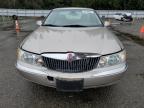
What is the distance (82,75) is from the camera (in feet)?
12.8

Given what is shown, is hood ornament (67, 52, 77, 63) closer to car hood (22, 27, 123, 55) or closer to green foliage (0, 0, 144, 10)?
car hood (22, 27, 123, 55)

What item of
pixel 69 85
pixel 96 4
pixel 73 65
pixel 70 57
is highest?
pixel 70 57

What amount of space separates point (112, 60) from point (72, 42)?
2.42 ft

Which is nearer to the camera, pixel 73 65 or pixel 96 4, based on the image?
pixel 73 65

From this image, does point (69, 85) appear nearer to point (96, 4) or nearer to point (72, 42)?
point (72, 42)

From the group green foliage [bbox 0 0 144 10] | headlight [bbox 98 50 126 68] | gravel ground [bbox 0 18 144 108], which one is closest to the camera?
headlight [bbox 98 50 126 68]

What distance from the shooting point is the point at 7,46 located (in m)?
9.74

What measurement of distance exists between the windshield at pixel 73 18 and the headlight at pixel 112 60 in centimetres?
174

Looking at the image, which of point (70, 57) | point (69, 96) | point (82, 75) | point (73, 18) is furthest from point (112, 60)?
point (73, 18)

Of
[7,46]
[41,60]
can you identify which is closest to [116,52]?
[41,60]

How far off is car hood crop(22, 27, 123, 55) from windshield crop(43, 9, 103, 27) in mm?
619

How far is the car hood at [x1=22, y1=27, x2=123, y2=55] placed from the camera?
413 cm

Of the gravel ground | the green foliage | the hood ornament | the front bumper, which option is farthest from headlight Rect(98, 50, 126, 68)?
the green foliage

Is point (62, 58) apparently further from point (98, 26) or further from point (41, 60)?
point (98, 26)
